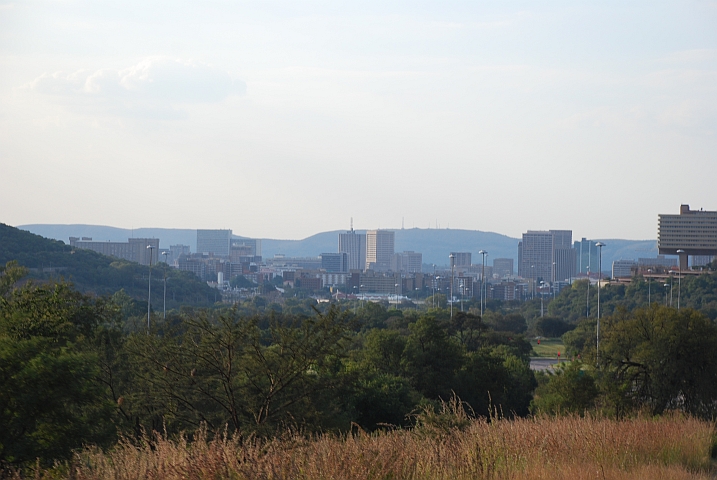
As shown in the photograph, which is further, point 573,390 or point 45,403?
point 573,390

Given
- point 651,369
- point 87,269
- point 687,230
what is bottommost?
point 651,369

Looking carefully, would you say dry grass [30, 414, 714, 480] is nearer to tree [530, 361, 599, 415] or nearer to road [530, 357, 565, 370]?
tree [530, 361, 599, 415]

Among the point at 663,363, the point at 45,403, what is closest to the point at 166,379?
the point at 45,403

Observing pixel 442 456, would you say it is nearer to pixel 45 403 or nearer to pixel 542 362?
pixel 45 403

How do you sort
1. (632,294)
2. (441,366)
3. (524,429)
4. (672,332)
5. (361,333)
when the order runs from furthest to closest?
(632,294), (361,333), (441,366), (672,332), (524,429)

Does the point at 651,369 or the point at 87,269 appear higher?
the point at 87,269

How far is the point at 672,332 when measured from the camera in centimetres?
2852

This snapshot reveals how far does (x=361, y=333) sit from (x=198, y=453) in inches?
1830

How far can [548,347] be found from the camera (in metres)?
80.2

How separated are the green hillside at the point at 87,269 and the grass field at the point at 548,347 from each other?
41.7m

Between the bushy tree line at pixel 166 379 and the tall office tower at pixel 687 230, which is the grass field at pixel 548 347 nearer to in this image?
the bushy tree line at pixel 166 379

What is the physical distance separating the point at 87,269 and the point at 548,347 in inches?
2116

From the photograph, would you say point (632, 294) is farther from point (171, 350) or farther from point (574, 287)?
point (171, 350)

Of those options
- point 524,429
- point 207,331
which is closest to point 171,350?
point 207,331
